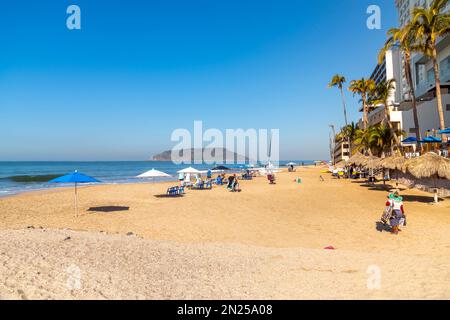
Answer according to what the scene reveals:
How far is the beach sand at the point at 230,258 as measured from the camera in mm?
4863

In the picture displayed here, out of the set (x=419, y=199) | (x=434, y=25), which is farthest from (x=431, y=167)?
(x=434, y=25)

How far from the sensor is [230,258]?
702 cm

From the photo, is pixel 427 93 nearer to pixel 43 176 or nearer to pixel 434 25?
pixel 434 25

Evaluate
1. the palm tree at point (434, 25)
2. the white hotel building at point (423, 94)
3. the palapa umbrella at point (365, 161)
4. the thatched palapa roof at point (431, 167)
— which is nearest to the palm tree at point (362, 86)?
the white hotel building at point (423, 94)

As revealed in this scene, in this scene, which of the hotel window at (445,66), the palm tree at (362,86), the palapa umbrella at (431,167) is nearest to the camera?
the palapa umbrella at (431,167)

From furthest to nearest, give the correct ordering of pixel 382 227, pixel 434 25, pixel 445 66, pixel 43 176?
pixel 43 176, pixel 445 66, pixel 434 25, pixel 382 227

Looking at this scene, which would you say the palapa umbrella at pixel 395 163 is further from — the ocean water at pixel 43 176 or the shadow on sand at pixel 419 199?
the ocean water at pixel 43 176

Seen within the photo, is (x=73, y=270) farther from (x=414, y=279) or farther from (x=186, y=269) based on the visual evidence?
(x=414, y=279)

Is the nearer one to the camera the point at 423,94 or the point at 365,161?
the point at 365,161

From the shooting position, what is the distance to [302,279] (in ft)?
18.5

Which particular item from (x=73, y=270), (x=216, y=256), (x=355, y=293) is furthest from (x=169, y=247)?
(x=355, y=293)

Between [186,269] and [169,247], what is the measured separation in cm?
176

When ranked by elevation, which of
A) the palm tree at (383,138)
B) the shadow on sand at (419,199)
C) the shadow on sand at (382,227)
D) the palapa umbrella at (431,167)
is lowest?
the shadow on sand at (382,227)

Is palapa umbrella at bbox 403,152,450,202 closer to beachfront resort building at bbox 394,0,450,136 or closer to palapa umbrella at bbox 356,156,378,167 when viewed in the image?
palapa umbrella at bbox 356,156,378,167
